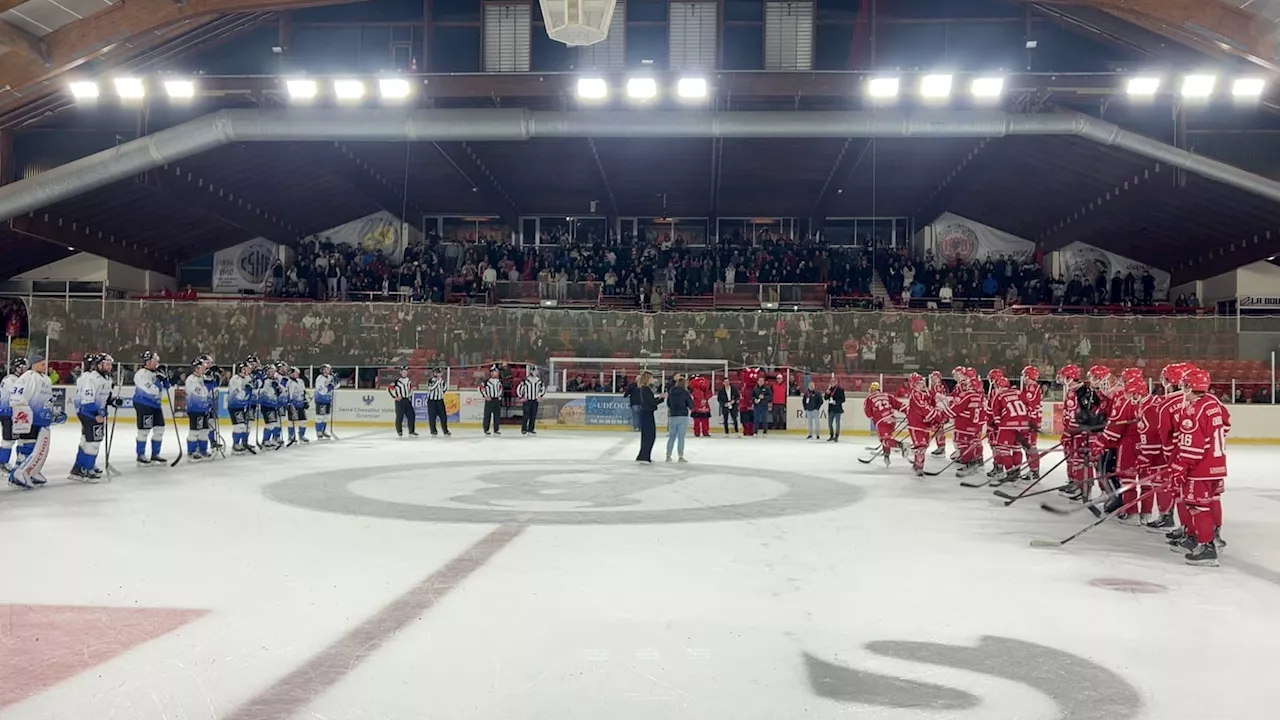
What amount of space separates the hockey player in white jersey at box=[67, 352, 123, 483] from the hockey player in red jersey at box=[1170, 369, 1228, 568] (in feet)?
36.5

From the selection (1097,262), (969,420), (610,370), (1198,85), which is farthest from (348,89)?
(1097,262)

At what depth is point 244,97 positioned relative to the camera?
21.8 metres

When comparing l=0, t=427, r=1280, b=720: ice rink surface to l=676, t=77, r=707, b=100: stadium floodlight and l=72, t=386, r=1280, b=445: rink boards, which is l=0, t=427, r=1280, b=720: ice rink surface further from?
l=676, t=77, r=707, b=100: stadium floodlight

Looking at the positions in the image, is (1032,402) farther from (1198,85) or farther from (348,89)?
(348,89)

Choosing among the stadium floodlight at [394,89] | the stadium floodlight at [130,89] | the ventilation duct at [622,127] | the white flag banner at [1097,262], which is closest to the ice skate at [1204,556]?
the ventilation duct at [622,127]

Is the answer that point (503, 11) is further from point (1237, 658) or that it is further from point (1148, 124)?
point (1237, 658)

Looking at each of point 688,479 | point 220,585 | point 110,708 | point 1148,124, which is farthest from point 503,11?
point 110,708

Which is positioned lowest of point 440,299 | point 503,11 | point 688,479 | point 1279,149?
point 688,479

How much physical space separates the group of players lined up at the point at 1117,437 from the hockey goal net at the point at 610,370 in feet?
28.3

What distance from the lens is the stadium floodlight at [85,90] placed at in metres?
20.7

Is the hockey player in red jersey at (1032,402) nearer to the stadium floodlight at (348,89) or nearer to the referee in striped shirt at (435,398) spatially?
the referee in striped shirt at (435,398)

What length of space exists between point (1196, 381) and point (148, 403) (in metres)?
12.4

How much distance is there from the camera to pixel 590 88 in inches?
828

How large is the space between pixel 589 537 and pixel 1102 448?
5.66 m
